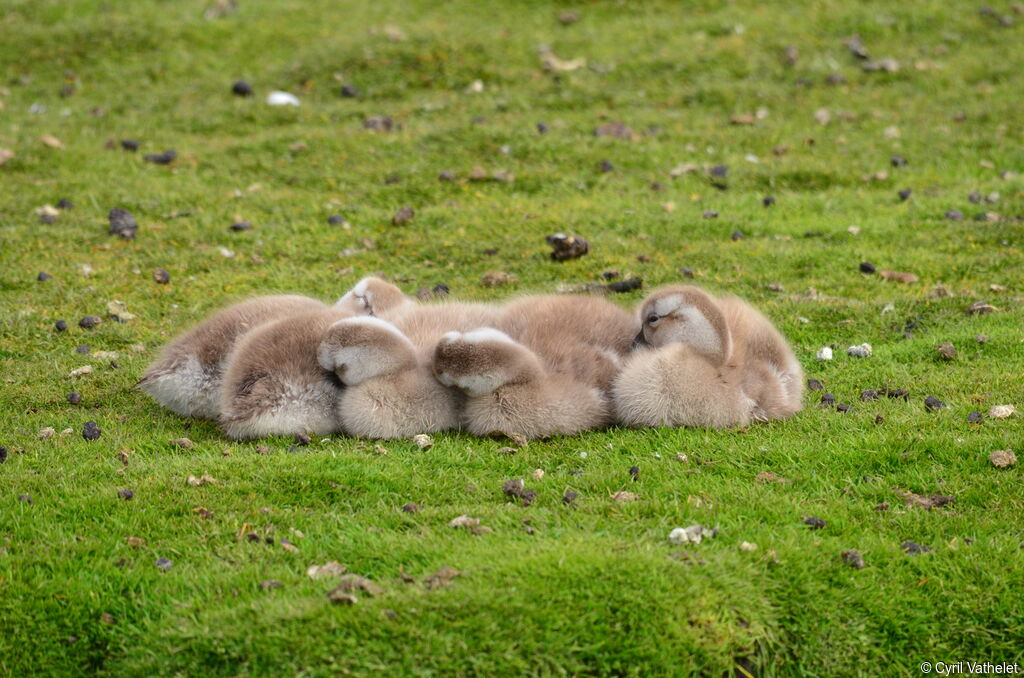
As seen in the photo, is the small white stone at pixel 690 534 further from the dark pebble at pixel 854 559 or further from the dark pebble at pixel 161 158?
the dark pebble at pixel 161 158

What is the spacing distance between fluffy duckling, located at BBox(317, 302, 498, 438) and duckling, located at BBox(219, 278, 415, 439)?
11 centimetres

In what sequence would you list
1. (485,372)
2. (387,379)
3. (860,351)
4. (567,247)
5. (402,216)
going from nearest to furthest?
(485,372), (387,379), (860,351), (567,247), (402,216)

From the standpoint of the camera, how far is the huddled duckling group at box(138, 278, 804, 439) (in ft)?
23.6

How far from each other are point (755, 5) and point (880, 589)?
1486cm

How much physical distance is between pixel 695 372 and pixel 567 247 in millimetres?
4221

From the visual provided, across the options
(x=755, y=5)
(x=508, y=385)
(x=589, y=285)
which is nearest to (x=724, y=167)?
(x=589, y=285)

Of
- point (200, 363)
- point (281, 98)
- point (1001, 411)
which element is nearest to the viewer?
point (1001, 411)

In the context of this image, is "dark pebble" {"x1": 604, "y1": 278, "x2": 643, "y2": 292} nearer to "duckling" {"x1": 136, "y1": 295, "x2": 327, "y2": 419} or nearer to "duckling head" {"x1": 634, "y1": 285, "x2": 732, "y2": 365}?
"duckling head" {"x1": 634, "y1": 285, "x2": 732, "y2": 365}

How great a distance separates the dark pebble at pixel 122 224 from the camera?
38.9 ft

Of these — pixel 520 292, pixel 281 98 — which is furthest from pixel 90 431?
pixel 281 98

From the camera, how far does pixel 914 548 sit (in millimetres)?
6102

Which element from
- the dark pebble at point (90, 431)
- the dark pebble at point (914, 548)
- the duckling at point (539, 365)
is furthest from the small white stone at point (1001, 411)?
the dark pebble at point (90, 431)

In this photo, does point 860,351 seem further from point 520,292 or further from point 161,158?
point 161,158

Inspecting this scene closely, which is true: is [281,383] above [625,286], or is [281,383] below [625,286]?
above
